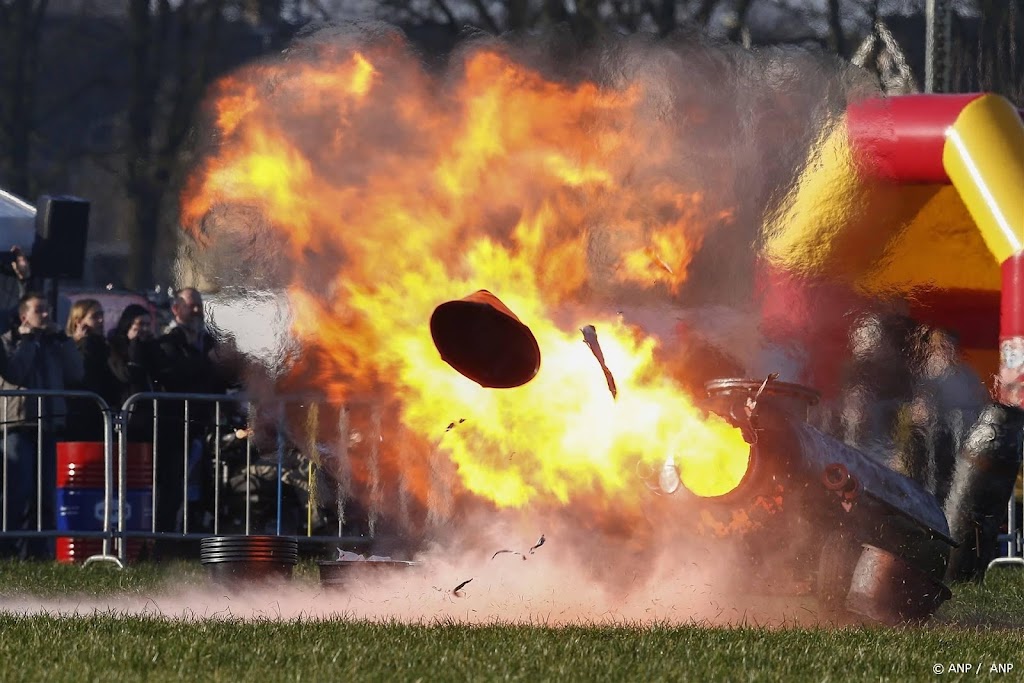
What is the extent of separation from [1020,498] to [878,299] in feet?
13.8

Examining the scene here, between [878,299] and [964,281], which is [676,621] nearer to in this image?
[878,299]

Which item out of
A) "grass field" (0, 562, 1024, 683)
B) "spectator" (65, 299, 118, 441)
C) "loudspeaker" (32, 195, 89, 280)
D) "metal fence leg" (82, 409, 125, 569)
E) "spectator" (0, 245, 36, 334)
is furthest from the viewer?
"loudspeaker" (32, 195, 89, 280)

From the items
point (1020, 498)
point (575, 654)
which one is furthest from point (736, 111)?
point (1020, 498)

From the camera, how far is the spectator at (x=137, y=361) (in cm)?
1390

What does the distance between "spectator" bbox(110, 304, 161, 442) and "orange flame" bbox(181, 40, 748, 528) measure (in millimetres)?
4314

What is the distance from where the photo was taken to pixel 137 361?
14031mm

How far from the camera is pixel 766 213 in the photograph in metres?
9.97

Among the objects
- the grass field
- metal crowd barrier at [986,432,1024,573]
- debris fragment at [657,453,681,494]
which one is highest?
debris fragment at [657,453,681,494]

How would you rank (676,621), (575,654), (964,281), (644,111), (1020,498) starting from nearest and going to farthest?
1. (575,654)
2. (676,621)
3. (644,111)
4. (964,281)
5. (1020,498)

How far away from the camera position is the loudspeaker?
574 inches

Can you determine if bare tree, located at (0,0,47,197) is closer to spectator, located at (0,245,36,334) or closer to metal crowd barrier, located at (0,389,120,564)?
spectator, located at (0,245,36,334)

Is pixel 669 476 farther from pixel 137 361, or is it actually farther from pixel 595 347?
pixel 137 361

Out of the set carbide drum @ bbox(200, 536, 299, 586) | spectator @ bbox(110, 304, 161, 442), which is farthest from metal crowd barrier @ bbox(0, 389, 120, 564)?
carbide drum @ bbox(200, 536, 299, 586)

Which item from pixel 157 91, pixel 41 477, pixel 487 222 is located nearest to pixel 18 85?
pixel 157 91
